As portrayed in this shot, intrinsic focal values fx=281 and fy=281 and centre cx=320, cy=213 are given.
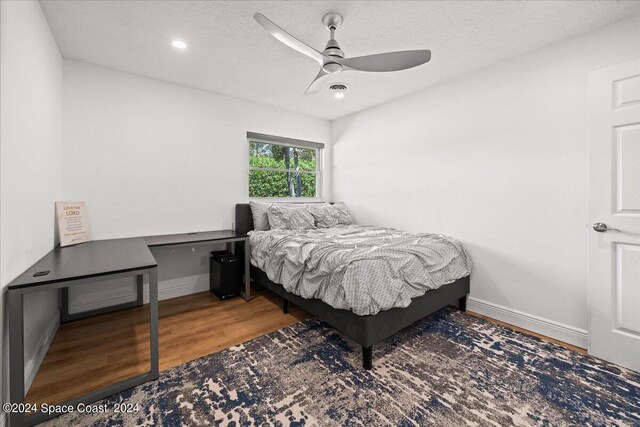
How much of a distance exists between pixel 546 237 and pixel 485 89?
1.53 m

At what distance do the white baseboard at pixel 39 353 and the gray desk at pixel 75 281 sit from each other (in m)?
0.39

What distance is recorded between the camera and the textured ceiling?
1.95m

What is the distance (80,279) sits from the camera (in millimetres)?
1565

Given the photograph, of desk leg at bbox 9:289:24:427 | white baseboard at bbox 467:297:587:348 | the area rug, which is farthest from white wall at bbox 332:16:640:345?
desk leg at bbox 9:289:24:427

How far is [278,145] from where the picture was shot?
169 inches

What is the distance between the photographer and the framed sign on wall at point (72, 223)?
2.48m

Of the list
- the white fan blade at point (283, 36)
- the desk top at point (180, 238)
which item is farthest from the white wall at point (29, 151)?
the white fan blade at point (283, 36)

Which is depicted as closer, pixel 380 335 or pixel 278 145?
pixel 380 335

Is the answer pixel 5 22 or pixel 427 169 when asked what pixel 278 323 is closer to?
pixel 427 169

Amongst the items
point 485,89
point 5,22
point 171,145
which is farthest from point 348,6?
point 171,145

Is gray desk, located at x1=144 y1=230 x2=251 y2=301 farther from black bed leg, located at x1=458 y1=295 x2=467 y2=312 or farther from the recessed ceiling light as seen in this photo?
black bed leg, located at x1=458 y1=295 x2=467 y2=312

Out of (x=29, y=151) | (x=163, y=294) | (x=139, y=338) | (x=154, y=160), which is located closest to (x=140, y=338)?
(x=139, y=338)

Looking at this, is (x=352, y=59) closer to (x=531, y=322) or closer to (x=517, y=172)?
(x=517, y=172)

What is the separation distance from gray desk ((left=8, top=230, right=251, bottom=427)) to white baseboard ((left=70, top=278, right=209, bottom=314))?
0.07 meters
